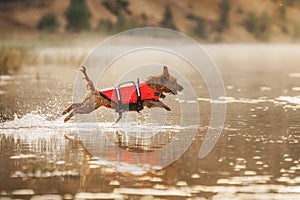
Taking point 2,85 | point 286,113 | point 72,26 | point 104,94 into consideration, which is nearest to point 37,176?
point 104,94

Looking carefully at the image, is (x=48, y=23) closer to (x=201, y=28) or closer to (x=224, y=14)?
(x=201, y=28)

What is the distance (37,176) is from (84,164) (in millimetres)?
794

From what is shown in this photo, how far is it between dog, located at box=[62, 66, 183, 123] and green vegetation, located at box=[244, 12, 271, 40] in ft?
90.0

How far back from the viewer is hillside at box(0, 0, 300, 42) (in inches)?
1288

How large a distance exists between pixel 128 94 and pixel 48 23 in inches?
817

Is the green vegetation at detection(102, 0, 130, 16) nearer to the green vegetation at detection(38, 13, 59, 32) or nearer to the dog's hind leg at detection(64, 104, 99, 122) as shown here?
the green vegetation at detection(38, 13, 59, 32)

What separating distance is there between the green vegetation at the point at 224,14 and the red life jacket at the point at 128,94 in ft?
88.0

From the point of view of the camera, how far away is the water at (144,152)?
336 inches

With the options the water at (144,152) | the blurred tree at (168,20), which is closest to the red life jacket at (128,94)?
the water at (144,152)

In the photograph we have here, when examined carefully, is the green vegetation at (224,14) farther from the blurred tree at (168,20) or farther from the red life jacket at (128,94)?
the red life jacket at (128,94)

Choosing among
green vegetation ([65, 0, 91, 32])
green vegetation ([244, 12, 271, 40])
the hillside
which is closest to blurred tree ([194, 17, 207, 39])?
the hillside

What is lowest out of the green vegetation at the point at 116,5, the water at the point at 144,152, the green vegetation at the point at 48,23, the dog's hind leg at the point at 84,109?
the water at the point at 144,152

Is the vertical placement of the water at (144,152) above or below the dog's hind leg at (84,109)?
below

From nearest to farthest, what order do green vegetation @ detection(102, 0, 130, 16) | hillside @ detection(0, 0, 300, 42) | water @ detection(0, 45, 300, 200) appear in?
1. water @ detection(0, 45, 300, 200)
2. hillside @ detection(0, 0, 300, 42)
3. green vegetation @ detection(102, 0, 130, 16)
